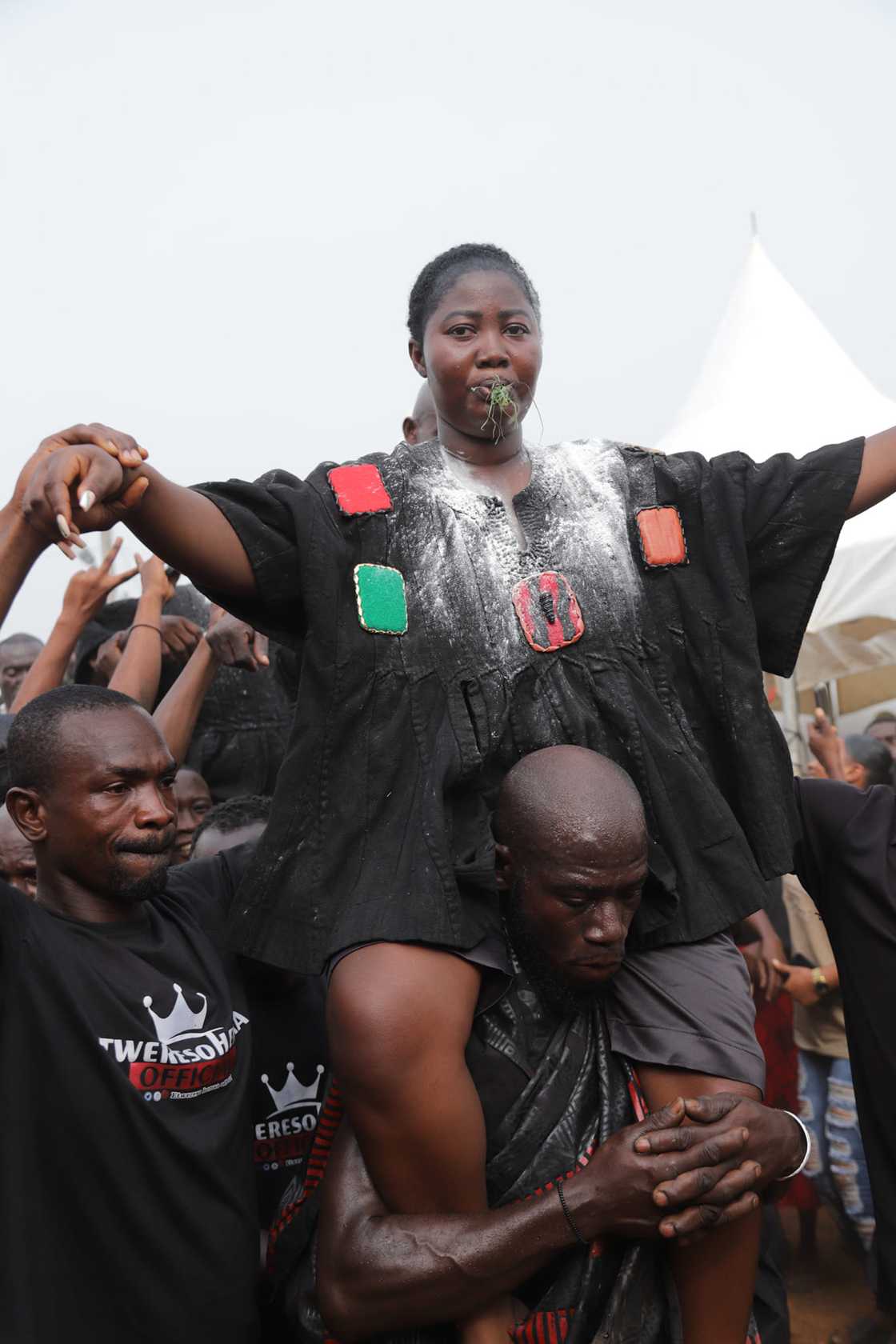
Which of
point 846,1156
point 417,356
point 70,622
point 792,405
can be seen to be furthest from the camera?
point 792,405

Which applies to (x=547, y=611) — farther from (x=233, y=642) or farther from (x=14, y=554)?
(x=233, y=642)

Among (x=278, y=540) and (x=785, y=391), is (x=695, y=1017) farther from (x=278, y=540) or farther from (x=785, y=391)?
(x=785, y=391)

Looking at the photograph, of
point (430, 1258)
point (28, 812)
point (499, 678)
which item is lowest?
point (430, 1258)

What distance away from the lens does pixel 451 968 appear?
231cm

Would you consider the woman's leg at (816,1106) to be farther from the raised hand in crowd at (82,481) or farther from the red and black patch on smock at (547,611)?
the raised hand in crowd at (82,481)

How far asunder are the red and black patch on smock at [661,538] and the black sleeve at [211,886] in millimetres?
1047

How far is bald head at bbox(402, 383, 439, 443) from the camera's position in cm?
425

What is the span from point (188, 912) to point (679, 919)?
1064 millimetres

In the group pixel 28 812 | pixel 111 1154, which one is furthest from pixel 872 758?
pixel 111 1154

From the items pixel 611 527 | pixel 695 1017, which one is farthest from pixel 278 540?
pixel 695 1017

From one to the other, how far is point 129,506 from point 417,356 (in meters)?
0.92

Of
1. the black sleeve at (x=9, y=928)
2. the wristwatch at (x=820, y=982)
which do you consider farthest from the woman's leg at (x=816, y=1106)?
the black sleeve at (x=9, y=928)

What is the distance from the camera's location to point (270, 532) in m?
2.46

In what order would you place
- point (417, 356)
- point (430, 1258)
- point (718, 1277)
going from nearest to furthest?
point (430, 1258), point (718, 1277), point (417, 356)
